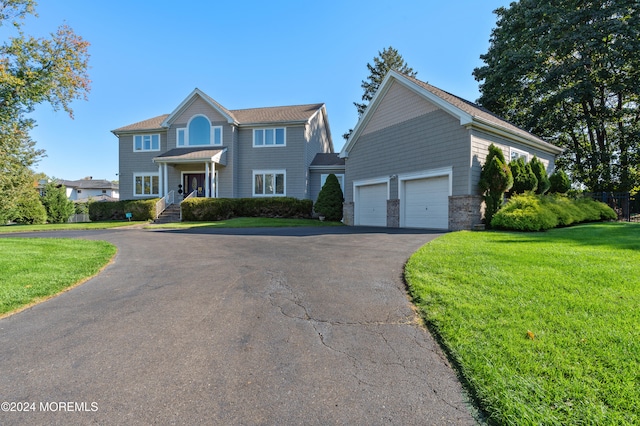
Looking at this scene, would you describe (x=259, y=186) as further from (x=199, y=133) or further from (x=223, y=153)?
(x=199, y=133)

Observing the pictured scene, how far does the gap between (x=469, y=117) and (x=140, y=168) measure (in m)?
21.9

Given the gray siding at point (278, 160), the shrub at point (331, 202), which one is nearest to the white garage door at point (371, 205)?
the shrub at point (331, 202)

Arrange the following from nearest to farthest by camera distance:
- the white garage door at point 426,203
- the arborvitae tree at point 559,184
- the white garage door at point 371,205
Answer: the white garage door at point 426,203
the arborvitae tree at point 559,184
the white garage door at point 371,205

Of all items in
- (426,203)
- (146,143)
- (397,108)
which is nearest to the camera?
(426,203)

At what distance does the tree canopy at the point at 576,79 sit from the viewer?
17375mm

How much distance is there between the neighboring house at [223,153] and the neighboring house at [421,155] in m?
4.54

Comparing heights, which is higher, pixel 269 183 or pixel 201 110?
pixel 201 110

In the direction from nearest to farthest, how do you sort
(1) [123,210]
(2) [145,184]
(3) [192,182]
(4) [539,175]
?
(4) [539,175], (1) [123,210], (3) [192,182], (2) [145,184]

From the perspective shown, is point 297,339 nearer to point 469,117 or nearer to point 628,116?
point 469,117

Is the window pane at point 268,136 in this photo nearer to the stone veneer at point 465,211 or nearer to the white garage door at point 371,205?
the white garage door at point 371,205

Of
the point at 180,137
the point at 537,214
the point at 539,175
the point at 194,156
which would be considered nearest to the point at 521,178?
the point at 539,175

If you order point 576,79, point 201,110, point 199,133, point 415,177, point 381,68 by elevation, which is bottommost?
point 415,177

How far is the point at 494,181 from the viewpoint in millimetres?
11492

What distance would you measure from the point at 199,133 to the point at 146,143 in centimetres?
447
